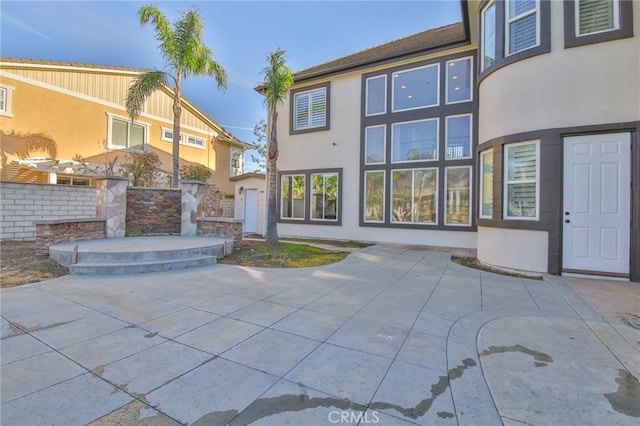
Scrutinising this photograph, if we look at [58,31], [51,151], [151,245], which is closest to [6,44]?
[58,31]

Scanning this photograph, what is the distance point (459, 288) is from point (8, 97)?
59.2ft

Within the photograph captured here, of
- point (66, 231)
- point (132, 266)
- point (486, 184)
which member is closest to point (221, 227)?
point (132, 266)

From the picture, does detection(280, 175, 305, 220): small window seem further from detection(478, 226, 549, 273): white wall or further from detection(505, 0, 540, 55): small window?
detection(505, 0, 540, 55): small window

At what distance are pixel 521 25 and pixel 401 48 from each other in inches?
202

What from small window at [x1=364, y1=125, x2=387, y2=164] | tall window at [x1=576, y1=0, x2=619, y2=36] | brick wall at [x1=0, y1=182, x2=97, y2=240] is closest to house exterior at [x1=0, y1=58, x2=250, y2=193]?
brick wall at [x1=0, y1=182, x2=97, y2=240]

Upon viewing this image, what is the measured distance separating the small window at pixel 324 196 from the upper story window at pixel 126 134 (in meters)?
11.3

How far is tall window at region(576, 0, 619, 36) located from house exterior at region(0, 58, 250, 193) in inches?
684

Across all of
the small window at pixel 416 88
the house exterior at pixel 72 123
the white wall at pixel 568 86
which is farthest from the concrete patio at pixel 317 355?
the house exterior at pixel 72 123

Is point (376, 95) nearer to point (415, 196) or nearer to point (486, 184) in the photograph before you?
point (415, 196)

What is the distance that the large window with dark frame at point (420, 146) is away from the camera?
9750 mm

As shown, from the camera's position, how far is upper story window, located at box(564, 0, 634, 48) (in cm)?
563

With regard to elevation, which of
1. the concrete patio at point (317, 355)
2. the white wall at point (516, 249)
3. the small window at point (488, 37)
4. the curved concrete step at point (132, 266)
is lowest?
the concrete patio at point (317, 355)

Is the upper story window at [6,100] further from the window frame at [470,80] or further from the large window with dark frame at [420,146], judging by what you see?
the window frame at [470,80]

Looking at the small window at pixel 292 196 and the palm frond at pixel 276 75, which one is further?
the small window at pixel 292 196
